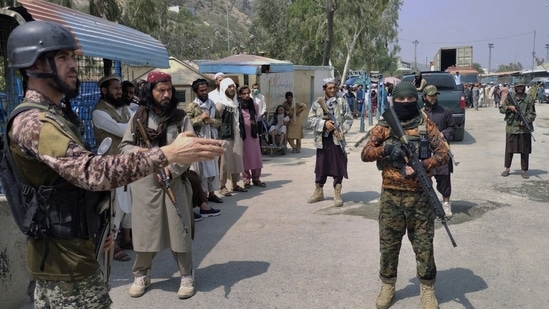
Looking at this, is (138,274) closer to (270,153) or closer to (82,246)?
(82,246)

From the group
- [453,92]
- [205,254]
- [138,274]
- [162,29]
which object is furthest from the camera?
[162,29]

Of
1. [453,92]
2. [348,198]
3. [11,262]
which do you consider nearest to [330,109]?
[348,198]

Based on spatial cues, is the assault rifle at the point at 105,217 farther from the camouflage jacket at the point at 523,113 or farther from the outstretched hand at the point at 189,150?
the camouflage jacket at the point at 523,113

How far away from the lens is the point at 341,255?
16.1ft

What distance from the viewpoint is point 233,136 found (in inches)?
300

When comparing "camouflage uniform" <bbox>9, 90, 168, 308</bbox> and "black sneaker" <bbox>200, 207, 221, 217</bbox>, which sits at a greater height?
"camouflage uniform" <bbox>9, 90, 168, 308</bbox>

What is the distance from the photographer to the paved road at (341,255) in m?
3.96

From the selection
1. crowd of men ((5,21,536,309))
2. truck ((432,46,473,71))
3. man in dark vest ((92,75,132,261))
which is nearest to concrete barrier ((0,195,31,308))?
crowd of men ((5,21,536,309))

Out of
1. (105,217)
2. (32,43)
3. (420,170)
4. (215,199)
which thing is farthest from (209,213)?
(32,43)

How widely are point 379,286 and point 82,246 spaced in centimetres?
278

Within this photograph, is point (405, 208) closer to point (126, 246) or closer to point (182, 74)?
point (126, 246)

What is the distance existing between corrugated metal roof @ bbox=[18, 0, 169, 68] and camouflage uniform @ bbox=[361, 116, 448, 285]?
2652mm

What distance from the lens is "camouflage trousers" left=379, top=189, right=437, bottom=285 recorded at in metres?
3.58

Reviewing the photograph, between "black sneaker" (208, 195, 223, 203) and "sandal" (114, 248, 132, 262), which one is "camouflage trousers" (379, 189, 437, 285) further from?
"black sneaker" (208, 195, 223, 203)
